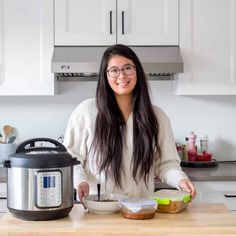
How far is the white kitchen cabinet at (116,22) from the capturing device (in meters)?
2.90

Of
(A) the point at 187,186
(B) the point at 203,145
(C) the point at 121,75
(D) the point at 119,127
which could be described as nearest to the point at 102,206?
(A) the point at 187,186

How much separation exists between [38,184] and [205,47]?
1.81m

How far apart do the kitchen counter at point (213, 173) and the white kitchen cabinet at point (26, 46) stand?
1004 mm

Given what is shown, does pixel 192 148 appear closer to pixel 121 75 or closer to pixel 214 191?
pixel 214 191

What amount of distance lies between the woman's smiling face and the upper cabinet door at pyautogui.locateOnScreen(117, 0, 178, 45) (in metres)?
1.03

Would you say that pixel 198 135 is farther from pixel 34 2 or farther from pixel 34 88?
pixel 34 2

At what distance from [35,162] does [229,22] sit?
6.33 feet

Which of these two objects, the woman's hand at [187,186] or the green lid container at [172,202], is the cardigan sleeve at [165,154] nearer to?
the woman's hand at [187,186]

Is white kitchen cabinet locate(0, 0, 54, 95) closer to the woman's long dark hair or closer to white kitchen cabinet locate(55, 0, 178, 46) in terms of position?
white kitchen cabinet locate(55, 0, 178, 46)

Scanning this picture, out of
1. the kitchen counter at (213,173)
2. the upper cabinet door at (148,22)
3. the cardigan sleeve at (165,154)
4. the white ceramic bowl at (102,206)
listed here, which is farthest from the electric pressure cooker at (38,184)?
the upper cabinet door at (148,22)

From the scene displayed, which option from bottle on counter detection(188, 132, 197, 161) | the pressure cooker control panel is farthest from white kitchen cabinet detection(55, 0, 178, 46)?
the pressure cooker control panel

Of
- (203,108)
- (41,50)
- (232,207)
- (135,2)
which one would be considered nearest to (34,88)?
(41,50)

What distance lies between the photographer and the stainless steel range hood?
2.80 meters

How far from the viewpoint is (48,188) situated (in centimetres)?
145
